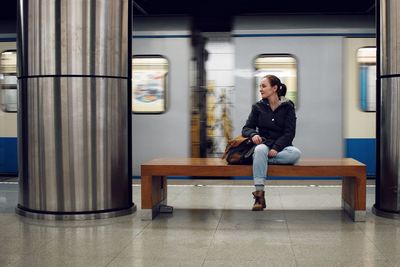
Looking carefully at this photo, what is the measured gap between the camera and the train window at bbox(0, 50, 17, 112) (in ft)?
33.6

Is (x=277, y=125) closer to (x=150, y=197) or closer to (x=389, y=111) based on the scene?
(x=389, y=111)

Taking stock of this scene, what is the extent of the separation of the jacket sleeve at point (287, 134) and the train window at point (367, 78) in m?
3.43

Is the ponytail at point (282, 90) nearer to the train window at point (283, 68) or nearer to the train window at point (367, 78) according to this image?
the train window at point (283, 68)

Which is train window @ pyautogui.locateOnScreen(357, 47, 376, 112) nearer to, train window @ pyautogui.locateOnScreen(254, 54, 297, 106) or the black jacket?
train window @ pyautogui.locateOnScreen(254, 54, 297, 106)

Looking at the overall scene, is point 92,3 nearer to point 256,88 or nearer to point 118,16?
point 118,16

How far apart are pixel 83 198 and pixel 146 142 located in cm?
354

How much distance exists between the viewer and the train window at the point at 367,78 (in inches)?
379

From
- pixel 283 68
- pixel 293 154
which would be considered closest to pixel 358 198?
pixel 293 154

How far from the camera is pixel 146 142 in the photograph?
995cm

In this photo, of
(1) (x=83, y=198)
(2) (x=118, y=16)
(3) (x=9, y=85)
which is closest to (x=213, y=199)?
(1) (x=83, y=198)

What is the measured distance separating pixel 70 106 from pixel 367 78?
5.22m

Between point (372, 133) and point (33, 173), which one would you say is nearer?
point (33, 173)

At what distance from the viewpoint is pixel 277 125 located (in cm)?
662

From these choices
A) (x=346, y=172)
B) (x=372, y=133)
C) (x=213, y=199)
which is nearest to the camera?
(x=346, y=172)
